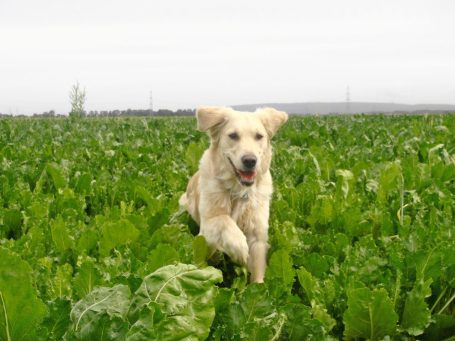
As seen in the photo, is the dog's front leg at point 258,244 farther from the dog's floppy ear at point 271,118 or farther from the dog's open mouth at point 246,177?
the dog's floppy ear at point 271,118

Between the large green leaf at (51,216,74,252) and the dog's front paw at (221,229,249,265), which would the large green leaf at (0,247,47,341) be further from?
the dog's front paw at (221,229,249,265)

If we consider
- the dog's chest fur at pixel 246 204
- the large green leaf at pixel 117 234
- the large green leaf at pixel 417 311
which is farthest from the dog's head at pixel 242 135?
the large green leaf at pixel 417 311

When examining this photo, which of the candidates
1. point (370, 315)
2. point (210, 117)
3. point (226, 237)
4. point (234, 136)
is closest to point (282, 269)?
point (370, 315)

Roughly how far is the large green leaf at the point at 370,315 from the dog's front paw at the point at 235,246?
1177mm

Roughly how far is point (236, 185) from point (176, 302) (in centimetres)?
226

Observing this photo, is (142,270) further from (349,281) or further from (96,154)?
(96,154)

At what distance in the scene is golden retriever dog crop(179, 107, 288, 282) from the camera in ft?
12.1

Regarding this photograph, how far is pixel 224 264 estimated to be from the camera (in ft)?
12.4

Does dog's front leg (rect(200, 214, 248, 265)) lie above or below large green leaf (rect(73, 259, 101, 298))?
below

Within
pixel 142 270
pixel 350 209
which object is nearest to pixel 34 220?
pixel 142 270

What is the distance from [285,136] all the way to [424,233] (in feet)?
27.2

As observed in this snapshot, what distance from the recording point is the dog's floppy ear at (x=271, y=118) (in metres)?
4.53

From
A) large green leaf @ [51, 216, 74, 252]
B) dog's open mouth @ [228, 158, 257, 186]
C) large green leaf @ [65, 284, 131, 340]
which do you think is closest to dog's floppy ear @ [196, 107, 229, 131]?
dog's open mouth @ [228, 158, 257, 186]

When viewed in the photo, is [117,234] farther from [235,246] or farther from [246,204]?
[246,204]
